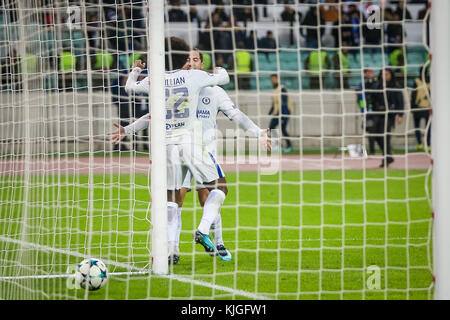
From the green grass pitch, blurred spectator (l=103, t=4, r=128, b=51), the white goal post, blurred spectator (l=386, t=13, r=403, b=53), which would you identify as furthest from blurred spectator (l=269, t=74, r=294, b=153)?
the white goal post

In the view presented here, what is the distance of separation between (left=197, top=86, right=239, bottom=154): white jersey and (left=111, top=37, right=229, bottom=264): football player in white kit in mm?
110

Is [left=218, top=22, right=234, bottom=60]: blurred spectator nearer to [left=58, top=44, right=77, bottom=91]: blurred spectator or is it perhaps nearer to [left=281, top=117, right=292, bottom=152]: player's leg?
[left=281, top=117, right=292, bottom=152]: player's leg

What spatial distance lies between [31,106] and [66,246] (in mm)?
1659

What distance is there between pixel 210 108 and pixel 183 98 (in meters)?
0.34

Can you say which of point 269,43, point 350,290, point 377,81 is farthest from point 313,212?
point 269,43

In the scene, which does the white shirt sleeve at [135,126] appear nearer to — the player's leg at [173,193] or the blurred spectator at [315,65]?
the player's leg at [173,193]

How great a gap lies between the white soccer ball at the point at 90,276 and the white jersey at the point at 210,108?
196 cm

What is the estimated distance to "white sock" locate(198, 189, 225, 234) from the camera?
6.66 meters

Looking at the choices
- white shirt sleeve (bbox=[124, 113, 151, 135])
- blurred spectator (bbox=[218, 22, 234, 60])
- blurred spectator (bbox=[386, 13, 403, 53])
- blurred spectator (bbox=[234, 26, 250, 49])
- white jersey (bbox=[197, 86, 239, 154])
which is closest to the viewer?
white shirt sleeve (bbox=[124, 113, 151, 135])

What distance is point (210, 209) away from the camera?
671 cm

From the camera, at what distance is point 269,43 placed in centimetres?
1964

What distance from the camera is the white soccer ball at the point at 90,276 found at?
17.4 ft

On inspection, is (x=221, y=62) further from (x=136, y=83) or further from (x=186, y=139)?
(x=136, y=83)
